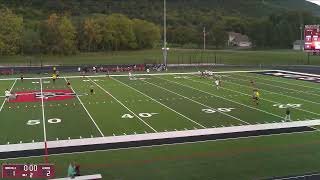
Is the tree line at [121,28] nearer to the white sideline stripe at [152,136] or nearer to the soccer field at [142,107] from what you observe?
the soccer field at [142,107]

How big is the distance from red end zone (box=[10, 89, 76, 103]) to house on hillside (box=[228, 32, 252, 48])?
90328mm

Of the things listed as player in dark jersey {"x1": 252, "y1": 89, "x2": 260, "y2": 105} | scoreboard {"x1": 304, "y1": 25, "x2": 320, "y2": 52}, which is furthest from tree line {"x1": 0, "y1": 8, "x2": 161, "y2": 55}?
player in dark jersey {"x1": 252, "y1": 89, "x2": 260, "y2": 105}

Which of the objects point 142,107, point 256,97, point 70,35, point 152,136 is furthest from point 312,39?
point 70,35

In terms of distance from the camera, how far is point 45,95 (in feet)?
105

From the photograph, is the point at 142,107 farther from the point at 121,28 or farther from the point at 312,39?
the point at 121,28

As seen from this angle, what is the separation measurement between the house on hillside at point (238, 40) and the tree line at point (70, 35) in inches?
1041

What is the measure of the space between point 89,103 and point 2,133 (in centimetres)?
853

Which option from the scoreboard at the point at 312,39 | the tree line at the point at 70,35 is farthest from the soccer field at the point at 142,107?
the tree line at the point at 70,35

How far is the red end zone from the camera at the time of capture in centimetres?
3038

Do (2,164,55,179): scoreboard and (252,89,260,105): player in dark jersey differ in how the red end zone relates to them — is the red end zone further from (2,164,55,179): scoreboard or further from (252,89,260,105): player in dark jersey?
(2,164,55,179): scoreboard

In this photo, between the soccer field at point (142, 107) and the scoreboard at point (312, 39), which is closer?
the soccer field at point (142, 107)

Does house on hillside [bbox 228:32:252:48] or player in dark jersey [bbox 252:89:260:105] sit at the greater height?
house on hillside [bbox 228:32:252:48]

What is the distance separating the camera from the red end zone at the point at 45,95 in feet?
99.7

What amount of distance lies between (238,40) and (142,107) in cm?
10158
